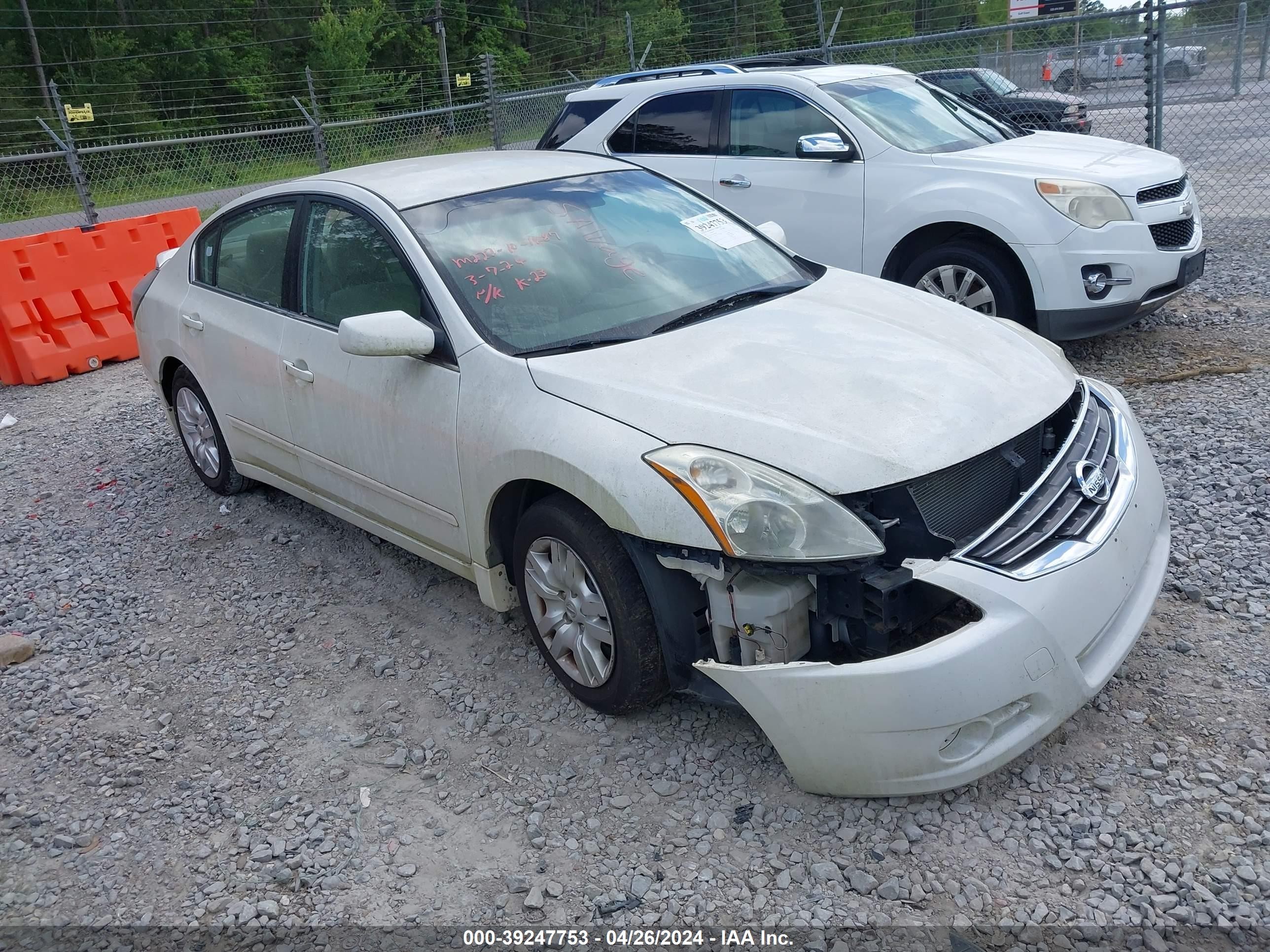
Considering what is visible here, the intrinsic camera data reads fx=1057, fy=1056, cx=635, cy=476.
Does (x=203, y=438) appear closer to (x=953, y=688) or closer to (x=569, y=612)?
(x=569, y=612)

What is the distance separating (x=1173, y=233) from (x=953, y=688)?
15.1ft

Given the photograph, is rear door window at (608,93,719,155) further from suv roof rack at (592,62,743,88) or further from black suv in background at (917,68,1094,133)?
black suv in background at (917,68,1094,133)

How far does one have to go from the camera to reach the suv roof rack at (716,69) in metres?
7.69

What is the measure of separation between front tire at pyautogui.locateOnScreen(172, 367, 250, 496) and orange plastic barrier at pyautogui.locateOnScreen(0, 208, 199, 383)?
2917mm

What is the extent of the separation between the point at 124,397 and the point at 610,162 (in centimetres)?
498

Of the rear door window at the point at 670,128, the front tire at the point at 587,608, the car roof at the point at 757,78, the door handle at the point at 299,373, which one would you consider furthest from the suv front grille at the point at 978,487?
the rear door window at the point at 670,128

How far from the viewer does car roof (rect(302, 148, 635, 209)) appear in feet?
13.4

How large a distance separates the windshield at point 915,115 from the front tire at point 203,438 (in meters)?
4.28

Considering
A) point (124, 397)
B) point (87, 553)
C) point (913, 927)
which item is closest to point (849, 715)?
point (913, 927)

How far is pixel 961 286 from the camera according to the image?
6.22 m

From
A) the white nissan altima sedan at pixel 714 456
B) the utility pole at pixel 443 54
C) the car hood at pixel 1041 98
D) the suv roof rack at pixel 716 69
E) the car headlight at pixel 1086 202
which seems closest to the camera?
the white nissan altima sedan at pixel 714 456

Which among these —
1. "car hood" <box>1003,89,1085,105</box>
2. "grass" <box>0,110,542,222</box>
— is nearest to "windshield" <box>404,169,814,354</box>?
"car hood" <box>1003,89,1085,105</box>

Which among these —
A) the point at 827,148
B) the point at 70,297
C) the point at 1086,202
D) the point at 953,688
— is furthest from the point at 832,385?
the point at 70,297

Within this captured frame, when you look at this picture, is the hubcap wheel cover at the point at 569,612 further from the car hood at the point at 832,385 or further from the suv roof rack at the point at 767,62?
the suv roof rack at the point at 767,62
